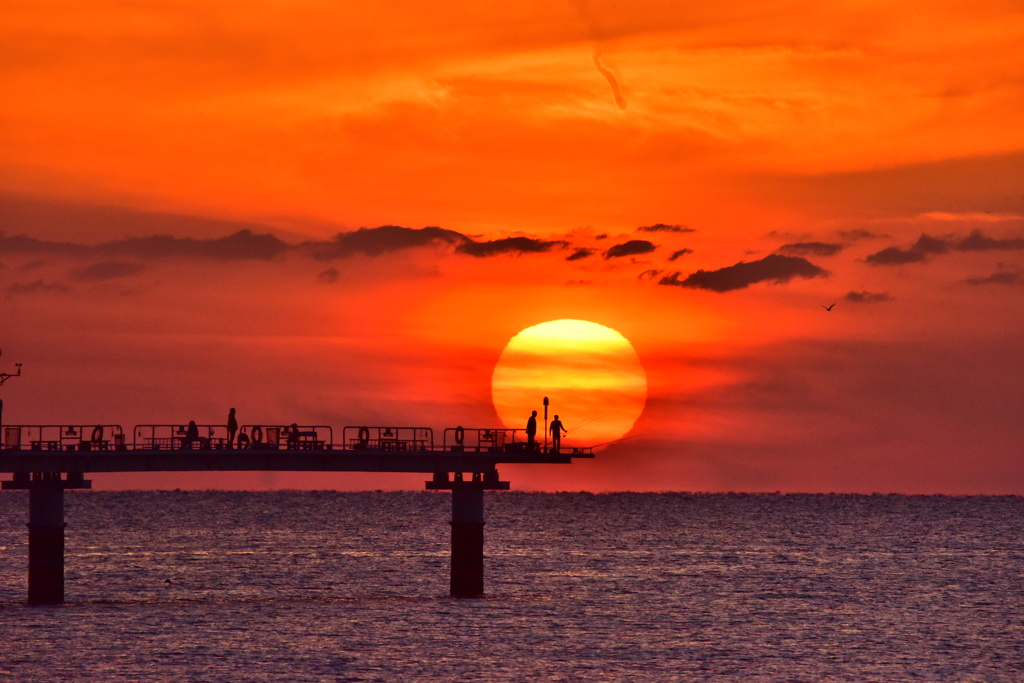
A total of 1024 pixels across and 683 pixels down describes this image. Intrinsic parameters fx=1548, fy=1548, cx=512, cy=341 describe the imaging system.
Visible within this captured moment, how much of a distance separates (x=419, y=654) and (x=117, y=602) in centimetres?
3083

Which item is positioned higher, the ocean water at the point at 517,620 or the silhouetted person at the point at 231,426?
the silhouetted person at the point at 231,426

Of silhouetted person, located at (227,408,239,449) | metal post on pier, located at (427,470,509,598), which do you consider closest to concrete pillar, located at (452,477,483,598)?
metal post on pier, located at (427,470,509,598)

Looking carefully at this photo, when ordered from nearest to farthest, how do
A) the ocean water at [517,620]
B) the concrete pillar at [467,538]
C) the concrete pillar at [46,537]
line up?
the ocean water at [517,620] → the concrete pillar at [46,537] → the concrete pillar at [467,538]

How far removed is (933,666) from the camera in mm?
70375

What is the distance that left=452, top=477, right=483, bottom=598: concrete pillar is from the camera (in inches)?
3573

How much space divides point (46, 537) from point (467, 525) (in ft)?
77.6

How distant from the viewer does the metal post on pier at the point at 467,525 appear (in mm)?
90750

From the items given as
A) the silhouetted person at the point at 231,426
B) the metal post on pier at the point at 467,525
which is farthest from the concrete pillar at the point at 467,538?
the silhouetted person at the point at 231,426

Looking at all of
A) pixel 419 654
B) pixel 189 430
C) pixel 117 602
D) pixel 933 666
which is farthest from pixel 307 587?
pixel 933 666

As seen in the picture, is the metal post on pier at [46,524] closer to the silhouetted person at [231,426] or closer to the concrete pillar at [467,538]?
the silhouetted person at [231,426]

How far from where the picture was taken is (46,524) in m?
84.4

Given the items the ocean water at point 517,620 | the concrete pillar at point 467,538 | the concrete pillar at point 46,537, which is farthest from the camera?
the concrete pillar at point 467,538

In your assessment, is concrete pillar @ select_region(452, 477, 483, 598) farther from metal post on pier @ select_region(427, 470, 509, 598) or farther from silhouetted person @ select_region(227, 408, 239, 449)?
silhouetted person @ select_region(227, 408, 239, 449)

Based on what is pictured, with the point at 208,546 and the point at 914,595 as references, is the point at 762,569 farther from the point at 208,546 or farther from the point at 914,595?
the point at 208,546
